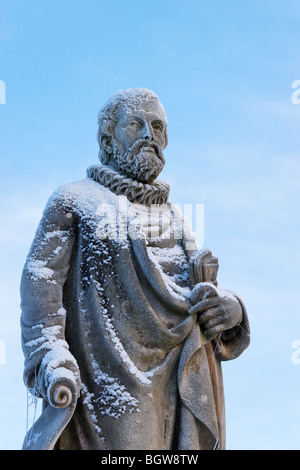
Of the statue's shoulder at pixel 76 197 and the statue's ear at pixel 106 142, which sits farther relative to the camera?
the statue's ear at pixel 106 142

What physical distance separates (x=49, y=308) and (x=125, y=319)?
63 centimetres

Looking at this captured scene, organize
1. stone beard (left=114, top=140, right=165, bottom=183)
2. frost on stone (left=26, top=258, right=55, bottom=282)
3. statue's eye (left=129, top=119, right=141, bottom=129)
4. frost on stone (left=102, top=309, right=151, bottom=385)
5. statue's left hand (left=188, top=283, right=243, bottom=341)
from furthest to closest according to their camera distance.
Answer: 1. statue's eye (left=129, top=119, right=141, bottom=129)
2. stone beard (left=114, top=140, right=165, bottom=183)
3. statue's left hand (left=188, top=283, right=243, bottom=341)
4. frost on stone (left=26, top=258, right=55, bottom=282)
5. frost on stone (left=102, top=309, right=151, bottom=385)

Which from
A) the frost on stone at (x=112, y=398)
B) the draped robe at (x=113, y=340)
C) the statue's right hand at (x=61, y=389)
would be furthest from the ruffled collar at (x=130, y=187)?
the statue's right hand at (x=61, y=389)

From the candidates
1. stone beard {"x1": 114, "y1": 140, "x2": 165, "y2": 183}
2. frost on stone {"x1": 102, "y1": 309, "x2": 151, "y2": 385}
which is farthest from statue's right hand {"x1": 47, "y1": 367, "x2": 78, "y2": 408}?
stone beard {"x1": 114, "y1": 140, "x2": 165, "y2": 183}

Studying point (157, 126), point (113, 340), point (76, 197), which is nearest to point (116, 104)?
point (157, 126)

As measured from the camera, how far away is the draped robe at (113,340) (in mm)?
6809

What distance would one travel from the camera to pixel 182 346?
23.7 feet

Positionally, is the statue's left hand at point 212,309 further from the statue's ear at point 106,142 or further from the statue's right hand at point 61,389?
the statue's ear at point 106,142

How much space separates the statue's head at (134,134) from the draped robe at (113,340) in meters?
0.41

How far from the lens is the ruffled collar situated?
782cm

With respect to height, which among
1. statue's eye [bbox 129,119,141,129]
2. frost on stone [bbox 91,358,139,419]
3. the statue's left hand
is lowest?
frost on stone [bbox 91,358,139,419]

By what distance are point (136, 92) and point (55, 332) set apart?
2.45 metres

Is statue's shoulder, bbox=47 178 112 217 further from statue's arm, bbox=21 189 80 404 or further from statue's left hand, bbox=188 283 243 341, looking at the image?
statue's left hand, bbox=188 283 243 341
